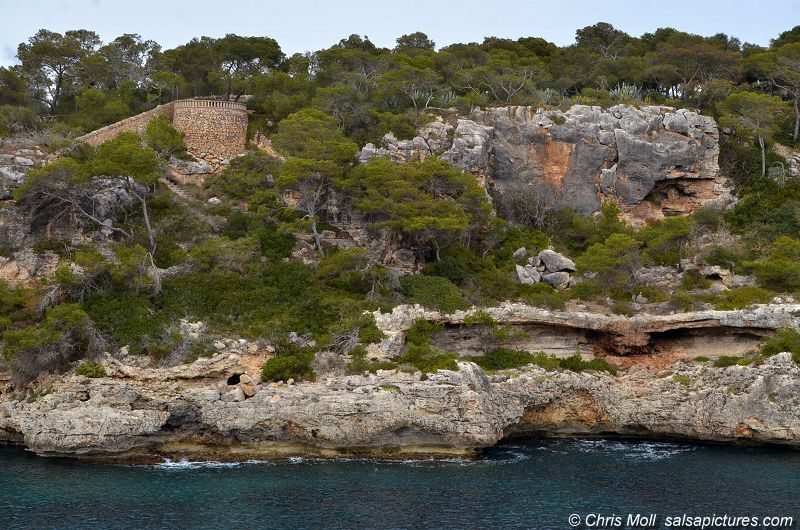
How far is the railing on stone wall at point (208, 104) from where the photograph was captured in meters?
59.2

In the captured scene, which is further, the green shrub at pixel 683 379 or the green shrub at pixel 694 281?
the green shrub at pixel 694 281

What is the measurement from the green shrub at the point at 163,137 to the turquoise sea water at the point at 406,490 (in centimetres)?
2177

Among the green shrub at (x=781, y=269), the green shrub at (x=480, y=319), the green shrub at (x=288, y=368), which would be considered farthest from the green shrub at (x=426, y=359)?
the green shrub at (x=781, y=269)

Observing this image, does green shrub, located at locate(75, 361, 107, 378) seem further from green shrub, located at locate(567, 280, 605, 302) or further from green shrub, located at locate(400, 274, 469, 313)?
green shrub, located at locate(567, 280, 605, 302)

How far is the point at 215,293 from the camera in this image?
4491 cm

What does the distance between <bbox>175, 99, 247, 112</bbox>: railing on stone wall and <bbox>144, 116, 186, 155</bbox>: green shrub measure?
1612 mm

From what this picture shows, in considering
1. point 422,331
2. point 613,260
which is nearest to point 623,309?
point 613,260

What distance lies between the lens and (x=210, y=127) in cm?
5944

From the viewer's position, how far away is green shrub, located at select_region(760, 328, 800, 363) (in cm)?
4106

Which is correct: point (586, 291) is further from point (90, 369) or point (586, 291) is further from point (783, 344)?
point (90, 369)

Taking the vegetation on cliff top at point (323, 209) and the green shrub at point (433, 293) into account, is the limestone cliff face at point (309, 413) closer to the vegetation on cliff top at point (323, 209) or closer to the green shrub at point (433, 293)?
the vegetation on cliff top at point (323, 209)

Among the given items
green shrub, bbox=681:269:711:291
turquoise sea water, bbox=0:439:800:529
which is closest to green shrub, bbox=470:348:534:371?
turquoise sea water, bbox=0:439:800:529

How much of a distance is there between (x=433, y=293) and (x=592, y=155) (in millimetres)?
19377

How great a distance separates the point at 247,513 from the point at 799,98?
57398 millimetres
